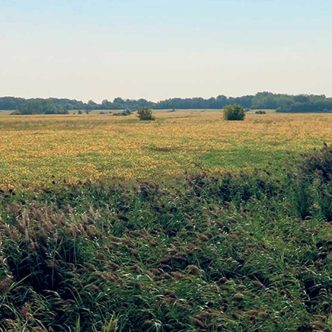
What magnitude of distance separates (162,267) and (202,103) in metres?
179

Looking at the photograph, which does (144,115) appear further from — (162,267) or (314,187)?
(162,267)

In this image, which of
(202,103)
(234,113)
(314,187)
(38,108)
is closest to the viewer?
(314,187)

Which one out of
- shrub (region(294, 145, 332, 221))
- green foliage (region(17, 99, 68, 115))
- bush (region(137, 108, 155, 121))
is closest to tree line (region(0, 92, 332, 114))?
green foliage (region(17, 99, 68, 115))

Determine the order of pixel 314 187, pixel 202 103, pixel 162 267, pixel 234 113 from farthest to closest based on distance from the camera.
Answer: pixel 202 103 → pixel 234 113 → pixel 314 187 → pixel 162 267

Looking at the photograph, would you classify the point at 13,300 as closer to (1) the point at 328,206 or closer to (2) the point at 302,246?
(2) the point at 302,246

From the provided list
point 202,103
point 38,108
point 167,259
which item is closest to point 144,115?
point 38,108

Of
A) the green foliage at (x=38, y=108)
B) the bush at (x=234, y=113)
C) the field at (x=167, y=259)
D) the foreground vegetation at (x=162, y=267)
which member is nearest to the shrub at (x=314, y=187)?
the field at (x=167, y=259)

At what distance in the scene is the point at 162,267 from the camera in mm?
9516

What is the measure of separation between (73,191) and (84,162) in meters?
10.1

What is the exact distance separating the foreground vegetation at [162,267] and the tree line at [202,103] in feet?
444

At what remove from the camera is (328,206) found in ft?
46.1

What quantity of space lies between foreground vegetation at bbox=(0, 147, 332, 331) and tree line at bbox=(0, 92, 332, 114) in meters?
135

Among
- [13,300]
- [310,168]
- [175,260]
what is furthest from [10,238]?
[310,168]

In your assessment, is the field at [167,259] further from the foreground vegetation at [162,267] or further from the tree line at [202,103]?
the tree line at [202,103]
